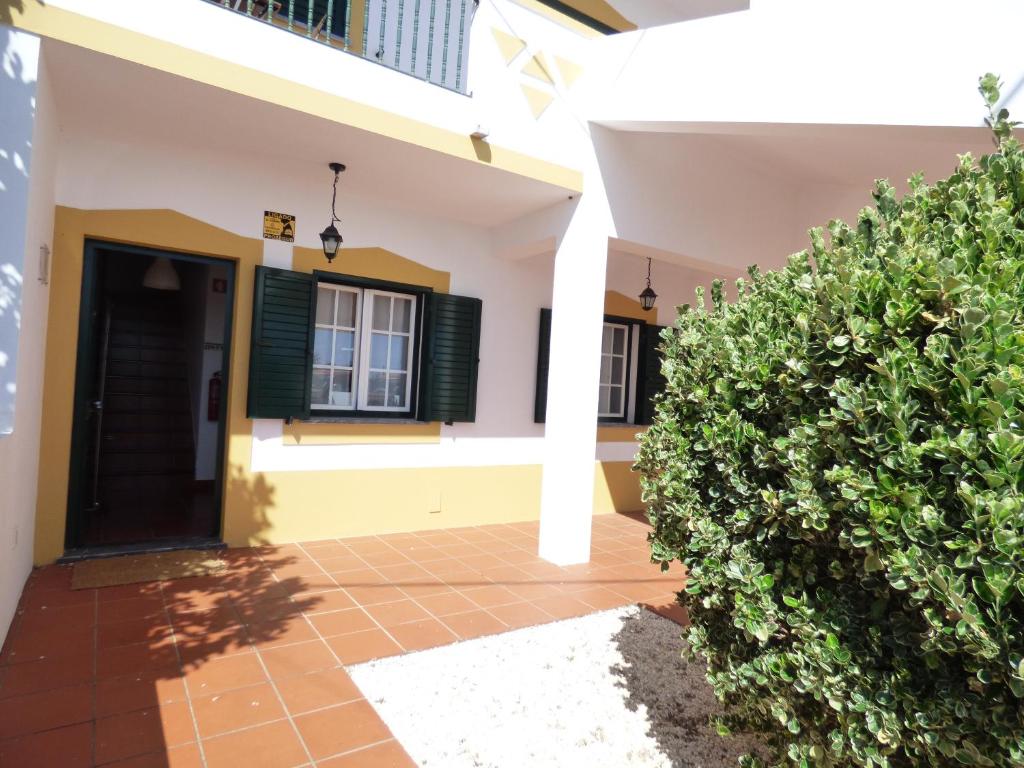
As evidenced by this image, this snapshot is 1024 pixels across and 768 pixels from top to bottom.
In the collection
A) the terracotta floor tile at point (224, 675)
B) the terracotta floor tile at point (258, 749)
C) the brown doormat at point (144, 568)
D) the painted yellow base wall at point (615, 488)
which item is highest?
the painted yellow base wall at point (615, 488)

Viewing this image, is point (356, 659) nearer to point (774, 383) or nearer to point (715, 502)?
point (715, 502)

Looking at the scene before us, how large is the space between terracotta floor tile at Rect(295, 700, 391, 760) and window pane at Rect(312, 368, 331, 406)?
3244 mm

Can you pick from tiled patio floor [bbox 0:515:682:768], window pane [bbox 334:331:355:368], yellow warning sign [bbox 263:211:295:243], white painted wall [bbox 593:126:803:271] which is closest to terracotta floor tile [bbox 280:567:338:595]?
tiled patio floor [bbox 0:515:682:768]

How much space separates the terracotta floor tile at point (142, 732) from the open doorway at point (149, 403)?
2460mm

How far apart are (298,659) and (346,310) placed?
3.35 metres

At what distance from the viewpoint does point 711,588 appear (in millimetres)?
2258

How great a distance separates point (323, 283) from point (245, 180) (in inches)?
41.6

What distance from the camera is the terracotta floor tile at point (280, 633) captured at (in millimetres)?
3469

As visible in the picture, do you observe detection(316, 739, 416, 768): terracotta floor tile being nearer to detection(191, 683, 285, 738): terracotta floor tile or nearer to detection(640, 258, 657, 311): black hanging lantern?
detection(191, 683, 285, 738): terracotta floor tile

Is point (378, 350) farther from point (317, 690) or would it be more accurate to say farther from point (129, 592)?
point (317, 690)

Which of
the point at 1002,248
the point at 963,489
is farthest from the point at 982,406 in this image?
the point at 1002,248

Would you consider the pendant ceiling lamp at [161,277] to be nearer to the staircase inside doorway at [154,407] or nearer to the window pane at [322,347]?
the staircase inside doorway at [154,407]

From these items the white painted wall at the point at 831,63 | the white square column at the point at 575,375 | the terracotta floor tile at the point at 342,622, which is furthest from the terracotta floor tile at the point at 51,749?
the white painted wall at the point at 831,63

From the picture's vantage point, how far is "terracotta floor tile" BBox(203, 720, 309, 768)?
2.42 m
